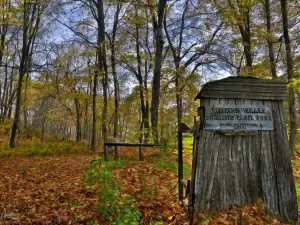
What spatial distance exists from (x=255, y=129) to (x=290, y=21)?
39.2 feet

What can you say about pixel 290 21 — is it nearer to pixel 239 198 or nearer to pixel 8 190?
pixel 239 198

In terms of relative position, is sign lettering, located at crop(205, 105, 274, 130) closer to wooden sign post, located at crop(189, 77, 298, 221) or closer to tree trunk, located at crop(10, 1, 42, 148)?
wooden sign post, located at crop(189, 77, 298, 221)

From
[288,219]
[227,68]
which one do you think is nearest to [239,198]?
[288,219]

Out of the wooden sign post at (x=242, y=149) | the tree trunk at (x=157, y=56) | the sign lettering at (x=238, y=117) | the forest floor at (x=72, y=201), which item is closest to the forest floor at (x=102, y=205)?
the forest floor at (x=72, y=201)

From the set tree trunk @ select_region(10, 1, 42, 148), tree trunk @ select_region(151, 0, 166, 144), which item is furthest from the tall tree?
tree trunk @ select_region(151, 0, 166, 144)

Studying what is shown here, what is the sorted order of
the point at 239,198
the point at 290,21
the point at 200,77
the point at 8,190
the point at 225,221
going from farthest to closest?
1. the point at 200,77
2. the point at 290,21
3. the point at 8,190
4. the point at 239,198
5. the point at 225,221

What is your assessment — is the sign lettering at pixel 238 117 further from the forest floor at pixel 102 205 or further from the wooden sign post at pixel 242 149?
the forest floor at pixel 102 205

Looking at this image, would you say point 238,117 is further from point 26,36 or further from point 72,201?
point 26,36

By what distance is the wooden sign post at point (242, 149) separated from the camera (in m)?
3.62

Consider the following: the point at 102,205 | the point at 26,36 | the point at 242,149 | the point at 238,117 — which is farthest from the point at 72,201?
the point at 26,36

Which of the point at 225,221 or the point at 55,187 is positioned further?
the point at 55,187

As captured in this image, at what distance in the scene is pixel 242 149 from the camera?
370 centimetres

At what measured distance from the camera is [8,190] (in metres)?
5.13

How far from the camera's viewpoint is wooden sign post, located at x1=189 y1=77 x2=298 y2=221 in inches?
142
